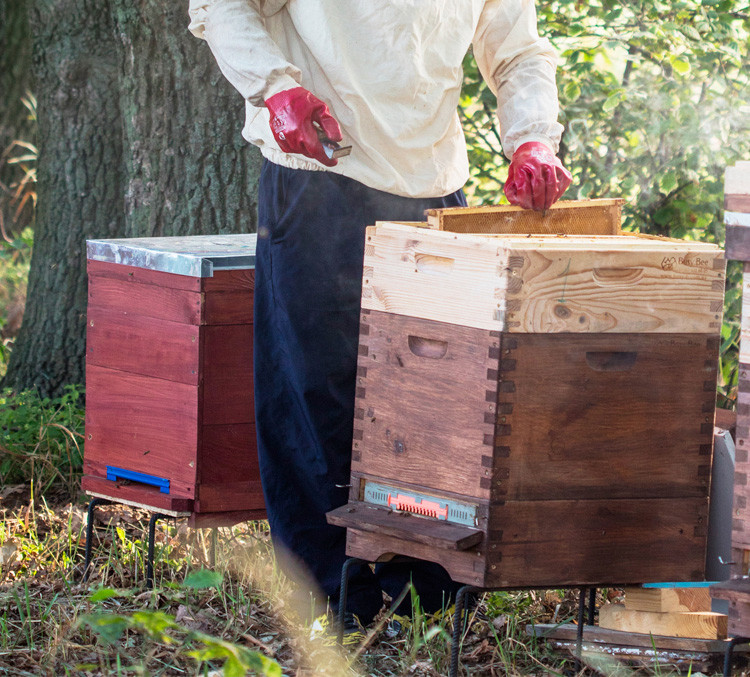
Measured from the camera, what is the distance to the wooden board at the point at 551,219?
2447mm

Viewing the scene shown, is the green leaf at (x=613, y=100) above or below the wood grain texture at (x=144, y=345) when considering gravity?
above

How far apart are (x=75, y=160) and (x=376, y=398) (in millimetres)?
2433

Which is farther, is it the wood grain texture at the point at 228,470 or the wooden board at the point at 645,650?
the wood grain texture at the point at 228,470

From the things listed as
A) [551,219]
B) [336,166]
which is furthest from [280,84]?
[551,219]

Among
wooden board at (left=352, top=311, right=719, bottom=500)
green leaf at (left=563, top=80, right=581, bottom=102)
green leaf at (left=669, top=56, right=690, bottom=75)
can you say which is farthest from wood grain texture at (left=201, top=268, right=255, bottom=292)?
green leaf at (left=669, top=56, right=690, bottom=75)

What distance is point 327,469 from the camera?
106 inches

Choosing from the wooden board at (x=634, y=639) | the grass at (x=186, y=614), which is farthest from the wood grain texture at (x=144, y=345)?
the wooden board at (x=634, y=639)

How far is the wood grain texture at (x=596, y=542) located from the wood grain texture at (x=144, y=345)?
3.22 feet

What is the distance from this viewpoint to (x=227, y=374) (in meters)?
2.85

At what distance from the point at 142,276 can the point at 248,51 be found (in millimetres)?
705

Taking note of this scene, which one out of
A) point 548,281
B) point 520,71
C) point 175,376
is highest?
point 520,71

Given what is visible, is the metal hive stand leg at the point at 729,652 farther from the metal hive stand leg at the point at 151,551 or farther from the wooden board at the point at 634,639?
the metal hive stand leg at the point at 151,551

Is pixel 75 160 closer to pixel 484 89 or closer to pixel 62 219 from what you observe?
pixel 62 219

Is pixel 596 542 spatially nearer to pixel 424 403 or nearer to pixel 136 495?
pixel 424 403
